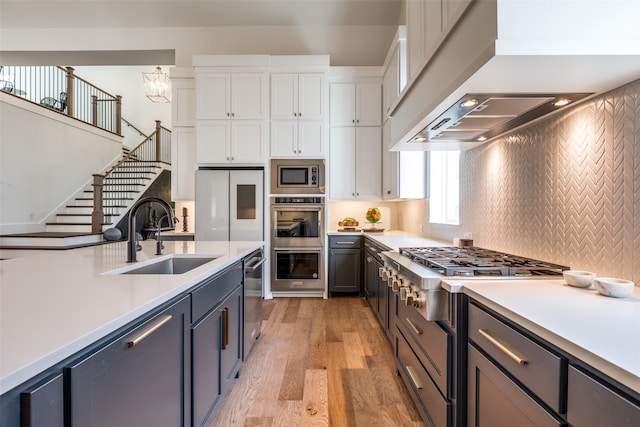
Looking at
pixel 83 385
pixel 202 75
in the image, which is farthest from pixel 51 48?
pixel 83 385

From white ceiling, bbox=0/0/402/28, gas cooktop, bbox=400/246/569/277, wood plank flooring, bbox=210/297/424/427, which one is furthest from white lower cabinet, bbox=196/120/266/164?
gas cooktop, bbox=400/246/569/277

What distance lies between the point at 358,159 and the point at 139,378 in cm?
370

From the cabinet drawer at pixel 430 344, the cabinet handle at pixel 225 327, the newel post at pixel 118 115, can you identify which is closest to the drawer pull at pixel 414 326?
the cabinet drawer at pixel 430 344

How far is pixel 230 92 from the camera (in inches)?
161

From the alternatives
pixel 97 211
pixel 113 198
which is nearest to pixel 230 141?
pixel 97 211

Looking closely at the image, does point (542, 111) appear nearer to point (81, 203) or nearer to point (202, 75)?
point (202, 75)

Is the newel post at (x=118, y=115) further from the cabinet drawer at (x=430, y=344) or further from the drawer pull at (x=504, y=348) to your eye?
the drawer pull at (x=504, y=348)

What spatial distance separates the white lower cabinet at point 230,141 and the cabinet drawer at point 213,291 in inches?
91.2

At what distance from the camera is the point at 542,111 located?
1.65 m

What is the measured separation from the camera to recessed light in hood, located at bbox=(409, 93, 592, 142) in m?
1.44

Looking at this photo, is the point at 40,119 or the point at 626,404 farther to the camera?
the point at 40,119

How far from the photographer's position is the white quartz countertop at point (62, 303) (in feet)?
2.08

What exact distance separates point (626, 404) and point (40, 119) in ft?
27.3

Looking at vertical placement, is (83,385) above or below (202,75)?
below
